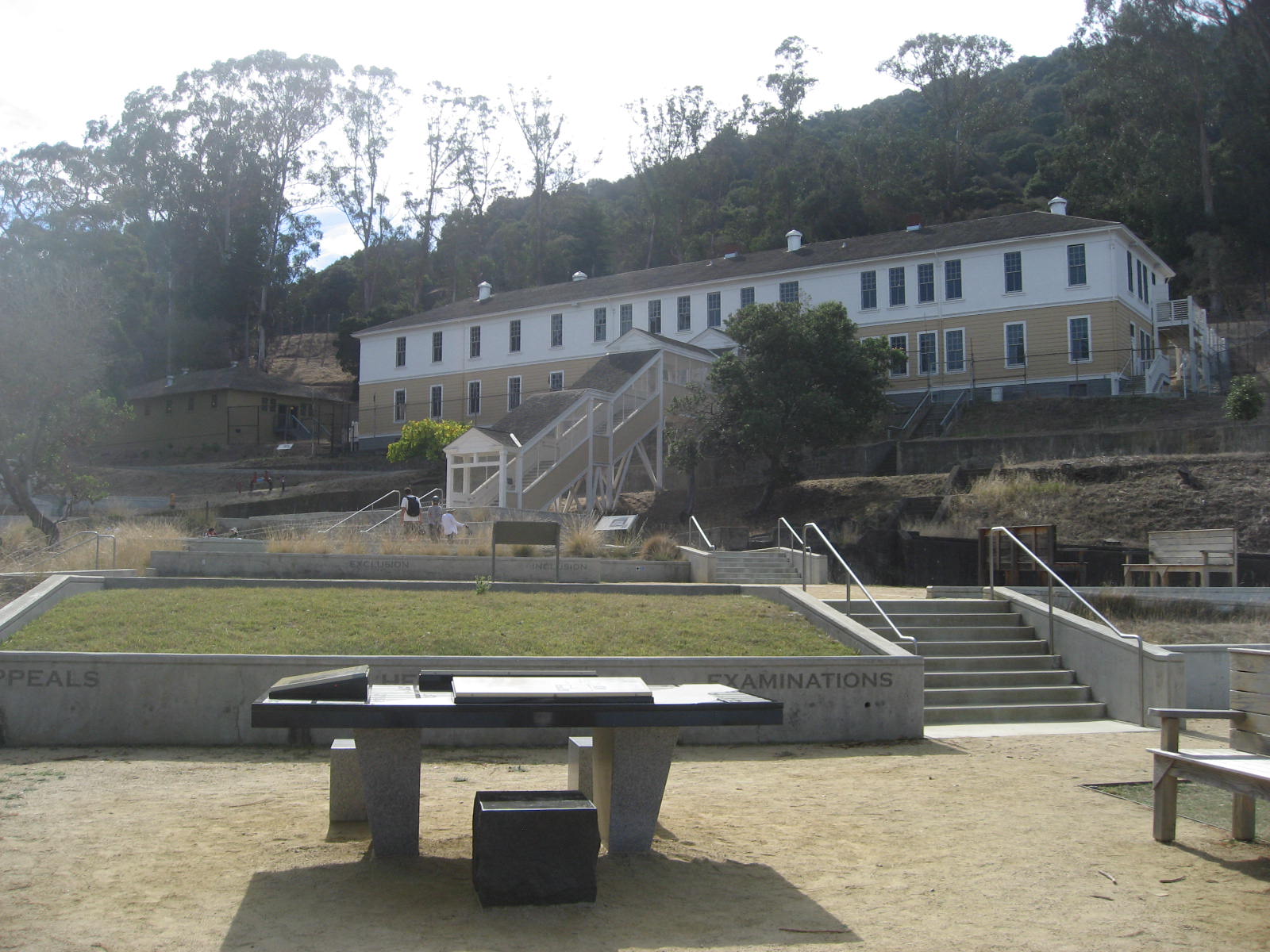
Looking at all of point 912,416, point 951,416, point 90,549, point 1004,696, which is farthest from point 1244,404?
point 90,549

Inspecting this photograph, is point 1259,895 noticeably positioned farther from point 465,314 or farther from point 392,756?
point 465,314

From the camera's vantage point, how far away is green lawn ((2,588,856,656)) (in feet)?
40.2

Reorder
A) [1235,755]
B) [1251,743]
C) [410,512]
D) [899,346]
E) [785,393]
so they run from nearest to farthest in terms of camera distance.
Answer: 1. [1235,755]
2. [1251,743]
3. [410,512]
4. [785,393]
5. [899,346]

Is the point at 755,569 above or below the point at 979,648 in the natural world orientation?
above

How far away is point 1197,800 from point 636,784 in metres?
4.68

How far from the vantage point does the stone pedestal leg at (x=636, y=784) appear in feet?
21.4

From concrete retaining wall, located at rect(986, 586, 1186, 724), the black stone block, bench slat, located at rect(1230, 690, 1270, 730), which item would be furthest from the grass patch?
the black stone block

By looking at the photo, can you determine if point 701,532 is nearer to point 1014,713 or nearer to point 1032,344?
point 1014,713

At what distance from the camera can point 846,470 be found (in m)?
34.3

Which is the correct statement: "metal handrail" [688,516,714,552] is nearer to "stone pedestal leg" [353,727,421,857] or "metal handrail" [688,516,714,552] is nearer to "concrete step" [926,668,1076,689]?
"concrete step" [926,668,1076,689]

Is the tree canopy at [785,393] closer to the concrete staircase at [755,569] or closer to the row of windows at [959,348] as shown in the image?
the row of windows at [959,348]

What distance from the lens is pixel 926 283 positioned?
145 feet

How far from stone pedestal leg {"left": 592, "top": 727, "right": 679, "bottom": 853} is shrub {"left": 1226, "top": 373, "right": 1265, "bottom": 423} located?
30069 millimetres

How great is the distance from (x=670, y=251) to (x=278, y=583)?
6154 centimetres
